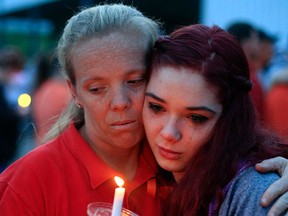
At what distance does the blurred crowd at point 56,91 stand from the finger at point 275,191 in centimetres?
175

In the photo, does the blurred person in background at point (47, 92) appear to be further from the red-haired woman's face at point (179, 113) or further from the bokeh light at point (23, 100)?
the red-haired woman's face at point (179, 113)

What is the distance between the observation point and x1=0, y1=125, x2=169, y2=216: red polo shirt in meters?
1.95

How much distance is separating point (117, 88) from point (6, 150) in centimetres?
400

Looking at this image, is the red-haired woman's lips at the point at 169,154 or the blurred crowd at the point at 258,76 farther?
the blurred crowd at the point at 258,76

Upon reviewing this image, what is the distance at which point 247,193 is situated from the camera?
177 centimetres

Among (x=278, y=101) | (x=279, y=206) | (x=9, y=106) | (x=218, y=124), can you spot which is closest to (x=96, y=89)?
(x=218, y=124)

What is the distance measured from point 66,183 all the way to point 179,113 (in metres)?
0.52

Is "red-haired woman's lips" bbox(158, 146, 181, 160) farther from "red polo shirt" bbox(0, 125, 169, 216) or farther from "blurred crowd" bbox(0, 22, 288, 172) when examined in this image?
"blurred crowd" bbox(0, 22, 288, 172)

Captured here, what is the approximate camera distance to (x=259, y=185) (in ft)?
5.84

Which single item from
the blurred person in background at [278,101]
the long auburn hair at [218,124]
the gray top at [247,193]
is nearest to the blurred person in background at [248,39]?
the blurred person in background at [278,101]

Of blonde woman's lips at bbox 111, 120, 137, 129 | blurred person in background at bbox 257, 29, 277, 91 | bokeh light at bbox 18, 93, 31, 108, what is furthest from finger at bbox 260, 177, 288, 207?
bokeh light at bbox 18, 93, 31, 108

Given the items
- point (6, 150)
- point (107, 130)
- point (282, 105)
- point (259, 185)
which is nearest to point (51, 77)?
point (6, 150)

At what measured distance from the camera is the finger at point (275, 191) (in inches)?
67.5

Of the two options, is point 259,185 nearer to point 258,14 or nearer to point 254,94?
point 254,94
